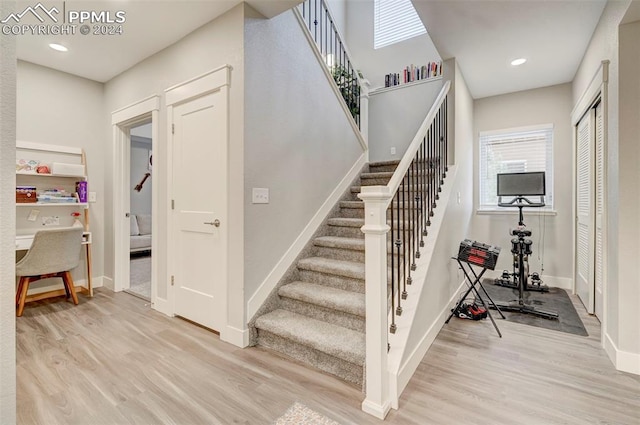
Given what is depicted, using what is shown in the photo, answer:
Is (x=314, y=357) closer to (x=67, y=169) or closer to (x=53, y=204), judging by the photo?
(x=53, y=204)

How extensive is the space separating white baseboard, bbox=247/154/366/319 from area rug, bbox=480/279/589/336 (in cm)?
204

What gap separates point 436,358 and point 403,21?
5258mm

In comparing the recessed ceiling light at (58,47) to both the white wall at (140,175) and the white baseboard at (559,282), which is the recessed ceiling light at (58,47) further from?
the white baseboard at (559,282)

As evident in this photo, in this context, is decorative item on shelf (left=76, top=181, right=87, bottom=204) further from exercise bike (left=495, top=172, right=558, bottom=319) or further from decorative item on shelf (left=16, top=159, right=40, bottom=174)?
exercise bike (left=495, top=172, right=558, bottom=319)

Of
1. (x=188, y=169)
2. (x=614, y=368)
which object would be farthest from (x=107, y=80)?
(x=614, y=368)

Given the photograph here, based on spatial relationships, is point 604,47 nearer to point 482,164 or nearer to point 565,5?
point 565,5

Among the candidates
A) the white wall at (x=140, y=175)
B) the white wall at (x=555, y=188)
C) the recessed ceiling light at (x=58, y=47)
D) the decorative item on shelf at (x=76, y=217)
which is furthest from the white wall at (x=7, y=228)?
the white wall at (x=140, y=175)

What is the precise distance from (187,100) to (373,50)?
393 centimetres

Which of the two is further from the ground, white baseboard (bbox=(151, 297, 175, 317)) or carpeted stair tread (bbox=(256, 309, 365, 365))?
carpeted stair tread (bbox=(256, 309, 365, 365))

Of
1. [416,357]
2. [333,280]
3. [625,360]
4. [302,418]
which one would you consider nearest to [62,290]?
[333,280]

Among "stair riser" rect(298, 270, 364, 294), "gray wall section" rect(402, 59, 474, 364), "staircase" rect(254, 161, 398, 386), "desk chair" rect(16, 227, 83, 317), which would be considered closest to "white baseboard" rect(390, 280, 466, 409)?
"gray wall section" rect(402, 59, 474, 364)

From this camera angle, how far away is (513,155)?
4316 millimetres

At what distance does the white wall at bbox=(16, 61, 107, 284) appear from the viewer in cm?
343

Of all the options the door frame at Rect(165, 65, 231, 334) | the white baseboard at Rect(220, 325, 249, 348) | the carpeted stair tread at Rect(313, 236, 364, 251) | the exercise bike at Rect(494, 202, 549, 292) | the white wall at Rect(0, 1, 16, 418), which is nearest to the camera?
the white wall at Rect(0, 1, 16, 418)
